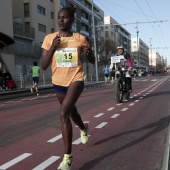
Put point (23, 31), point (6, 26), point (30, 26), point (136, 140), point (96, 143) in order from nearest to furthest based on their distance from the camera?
point (96, 143) → point (136, 140) → point (6, 26) → point (23, 31) → point (30, 26)

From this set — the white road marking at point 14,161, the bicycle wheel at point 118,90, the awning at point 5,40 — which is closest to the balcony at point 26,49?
the awning at point 5,40

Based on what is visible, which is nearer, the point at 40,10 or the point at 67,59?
the point at 67,59

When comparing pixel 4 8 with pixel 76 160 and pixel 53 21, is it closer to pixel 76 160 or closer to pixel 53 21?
pixel 53 21

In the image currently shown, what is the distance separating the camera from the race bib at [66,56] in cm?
397

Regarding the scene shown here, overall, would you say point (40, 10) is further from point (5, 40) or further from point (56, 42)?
point (56, 42)

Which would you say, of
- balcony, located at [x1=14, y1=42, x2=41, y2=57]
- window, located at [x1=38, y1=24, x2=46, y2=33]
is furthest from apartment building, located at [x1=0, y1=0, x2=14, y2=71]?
window, located at [x1=38, y1=24, x2=46, y2=33]

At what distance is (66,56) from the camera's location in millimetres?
3957

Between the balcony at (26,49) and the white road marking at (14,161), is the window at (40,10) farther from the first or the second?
the white road marking at (14,161)

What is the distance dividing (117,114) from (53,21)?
45.2 metres

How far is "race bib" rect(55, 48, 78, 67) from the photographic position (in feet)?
13.0

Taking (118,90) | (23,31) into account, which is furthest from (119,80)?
(23,31)

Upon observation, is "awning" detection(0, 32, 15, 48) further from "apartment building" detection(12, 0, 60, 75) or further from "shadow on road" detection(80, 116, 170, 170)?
"apartment building" detection(12, 0, 60, 75)

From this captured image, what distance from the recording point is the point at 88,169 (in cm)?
393

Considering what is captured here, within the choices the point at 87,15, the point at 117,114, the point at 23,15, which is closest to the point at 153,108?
the point at 117,114
